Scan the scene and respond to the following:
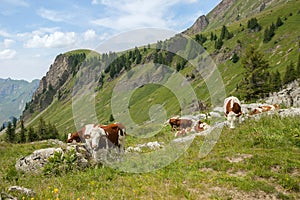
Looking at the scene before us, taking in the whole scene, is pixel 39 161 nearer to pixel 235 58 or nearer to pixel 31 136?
pixel 31 136

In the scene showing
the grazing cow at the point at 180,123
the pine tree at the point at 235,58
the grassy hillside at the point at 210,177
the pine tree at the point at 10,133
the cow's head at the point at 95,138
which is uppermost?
the pine tree at the point at 235,58

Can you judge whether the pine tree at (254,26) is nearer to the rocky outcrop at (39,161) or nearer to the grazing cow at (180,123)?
the grazing cow at (180,123)

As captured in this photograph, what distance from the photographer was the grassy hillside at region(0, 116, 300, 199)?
8.70 m

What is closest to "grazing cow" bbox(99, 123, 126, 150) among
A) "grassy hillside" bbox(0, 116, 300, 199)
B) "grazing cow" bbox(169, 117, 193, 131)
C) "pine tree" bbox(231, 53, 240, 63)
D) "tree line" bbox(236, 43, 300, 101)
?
"grassy hillside" bbox(0, 116, 300, 199)

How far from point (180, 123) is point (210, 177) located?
21574 mm

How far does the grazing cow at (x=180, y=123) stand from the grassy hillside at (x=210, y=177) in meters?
16.2

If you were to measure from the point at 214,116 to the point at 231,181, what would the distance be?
837 inches

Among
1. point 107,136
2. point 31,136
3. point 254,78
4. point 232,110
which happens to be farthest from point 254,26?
point 107,136

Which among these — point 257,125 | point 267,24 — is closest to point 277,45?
point 267,24

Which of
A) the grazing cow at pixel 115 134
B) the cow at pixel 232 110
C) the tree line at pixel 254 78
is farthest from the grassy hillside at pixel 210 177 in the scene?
the tree line at pixel 254 78

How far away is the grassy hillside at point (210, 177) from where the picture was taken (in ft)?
28.5

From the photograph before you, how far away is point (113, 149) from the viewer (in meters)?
15.5

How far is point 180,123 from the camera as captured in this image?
3172cm

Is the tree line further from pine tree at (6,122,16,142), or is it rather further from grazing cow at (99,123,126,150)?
pine tree at (6,122,16,142)
